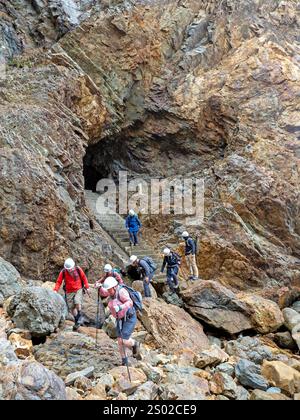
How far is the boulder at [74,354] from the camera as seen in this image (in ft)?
23.9

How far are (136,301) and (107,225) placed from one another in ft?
38.0

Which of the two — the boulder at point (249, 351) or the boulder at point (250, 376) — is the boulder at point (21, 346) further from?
the boulder at point (249, 351)

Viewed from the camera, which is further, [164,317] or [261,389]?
[164,317]

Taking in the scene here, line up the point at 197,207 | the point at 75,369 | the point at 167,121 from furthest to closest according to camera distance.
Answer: the point at 167,121
the point at 197,207
the point at 75,369

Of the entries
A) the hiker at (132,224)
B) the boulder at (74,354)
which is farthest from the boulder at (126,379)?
the hiker at (132,224)

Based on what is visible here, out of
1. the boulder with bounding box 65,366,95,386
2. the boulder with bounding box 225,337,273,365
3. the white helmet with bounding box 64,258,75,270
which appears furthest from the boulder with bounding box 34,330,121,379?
the boulder with bounding box 225,337,273,365

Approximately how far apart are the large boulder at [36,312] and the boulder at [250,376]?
156 inches

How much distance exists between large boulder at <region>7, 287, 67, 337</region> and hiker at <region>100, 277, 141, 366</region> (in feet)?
6.05

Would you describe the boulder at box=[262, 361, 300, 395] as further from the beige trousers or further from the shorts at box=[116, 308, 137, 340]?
the beige trousers

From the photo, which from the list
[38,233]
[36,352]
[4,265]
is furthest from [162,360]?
[38,233]

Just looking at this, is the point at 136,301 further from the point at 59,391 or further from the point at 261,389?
the point at 261,389

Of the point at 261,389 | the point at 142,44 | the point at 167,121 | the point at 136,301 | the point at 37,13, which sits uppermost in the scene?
the point at 37,13

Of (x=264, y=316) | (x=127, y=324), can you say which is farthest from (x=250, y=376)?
(x=264, y=316)

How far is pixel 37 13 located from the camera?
24203mm
